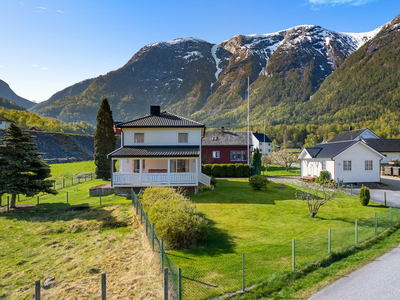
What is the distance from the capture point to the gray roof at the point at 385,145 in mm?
49000

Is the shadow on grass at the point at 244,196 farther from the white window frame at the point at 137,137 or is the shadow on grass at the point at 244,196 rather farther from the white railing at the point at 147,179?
the white window frame at the point at 137,137

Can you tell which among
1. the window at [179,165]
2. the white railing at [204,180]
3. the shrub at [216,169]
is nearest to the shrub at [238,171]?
the shrub at [216,169]

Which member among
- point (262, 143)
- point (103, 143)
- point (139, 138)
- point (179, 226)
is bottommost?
point (179, 226)

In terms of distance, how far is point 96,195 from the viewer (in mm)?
22203

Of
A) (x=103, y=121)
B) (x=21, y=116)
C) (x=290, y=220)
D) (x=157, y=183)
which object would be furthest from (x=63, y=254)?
(x=21, y=116)

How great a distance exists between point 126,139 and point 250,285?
64.3 feet

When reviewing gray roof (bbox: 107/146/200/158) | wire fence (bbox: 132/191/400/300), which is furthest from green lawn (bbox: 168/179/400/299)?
gray roof (bbox: 107/146/200/158)

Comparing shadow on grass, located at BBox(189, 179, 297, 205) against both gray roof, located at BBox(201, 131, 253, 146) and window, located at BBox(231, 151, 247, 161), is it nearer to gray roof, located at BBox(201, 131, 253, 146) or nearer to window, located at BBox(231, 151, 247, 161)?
window, located at BBox(231, 151, 247, 161)

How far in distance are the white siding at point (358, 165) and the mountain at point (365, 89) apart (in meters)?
99.1

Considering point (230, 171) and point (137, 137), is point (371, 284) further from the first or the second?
point (230, 171)

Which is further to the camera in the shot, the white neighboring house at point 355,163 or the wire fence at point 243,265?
the white neighboring house at point 355,163

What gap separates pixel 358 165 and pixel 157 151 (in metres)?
21.8

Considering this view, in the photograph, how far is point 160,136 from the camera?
24531 mm

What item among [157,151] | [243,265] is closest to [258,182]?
[157,151]
